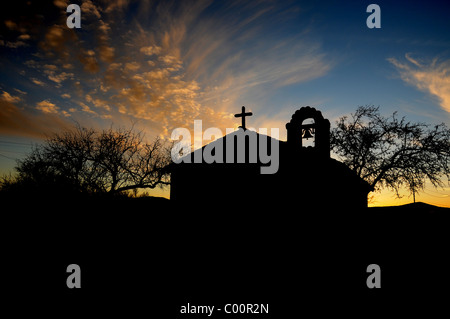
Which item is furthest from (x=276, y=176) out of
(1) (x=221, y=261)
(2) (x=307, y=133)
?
(1) (x=221, y=261)

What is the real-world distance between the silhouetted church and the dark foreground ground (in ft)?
2.26

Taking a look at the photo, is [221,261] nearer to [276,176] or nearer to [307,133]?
[276,176]

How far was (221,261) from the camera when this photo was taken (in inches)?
390

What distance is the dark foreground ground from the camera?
7.07 meters

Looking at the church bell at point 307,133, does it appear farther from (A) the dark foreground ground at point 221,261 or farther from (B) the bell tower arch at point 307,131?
(A) the dark foreground ground at point 221,261

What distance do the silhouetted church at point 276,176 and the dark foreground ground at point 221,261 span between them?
69 cm

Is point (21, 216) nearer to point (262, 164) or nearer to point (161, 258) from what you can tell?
point (161, 258)

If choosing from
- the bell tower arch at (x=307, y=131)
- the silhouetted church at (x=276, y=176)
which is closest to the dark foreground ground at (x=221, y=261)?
the silhouetted church at (x=276, y=176)

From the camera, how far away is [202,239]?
11.7 metres

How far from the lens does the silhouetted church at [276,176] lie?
38.6 feet

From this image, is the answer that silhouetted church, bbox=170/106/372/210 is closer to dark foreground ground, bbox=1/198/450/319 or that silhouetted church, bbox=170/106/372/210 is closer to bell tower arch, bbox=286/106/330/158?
bell tower arch, bbox=286/106/330/158
